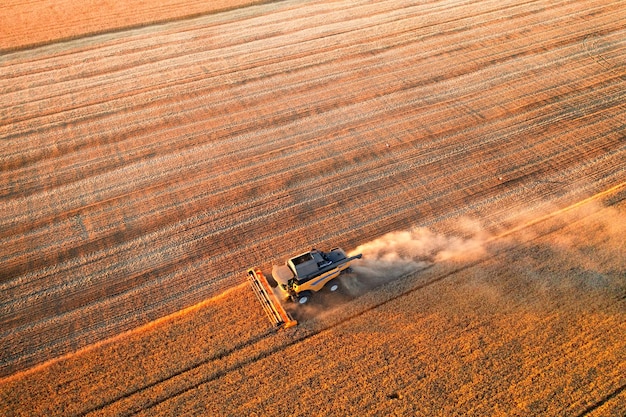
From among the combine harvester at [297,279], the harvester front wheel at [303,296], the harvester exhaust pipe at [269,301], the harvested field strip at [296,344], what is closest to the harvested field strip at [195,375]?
the harvested field strip at [296,344]

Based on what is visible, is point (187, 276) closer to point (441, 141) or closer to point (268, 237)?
point (268, 237)

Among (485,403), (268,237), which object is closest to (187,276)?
(268,237)

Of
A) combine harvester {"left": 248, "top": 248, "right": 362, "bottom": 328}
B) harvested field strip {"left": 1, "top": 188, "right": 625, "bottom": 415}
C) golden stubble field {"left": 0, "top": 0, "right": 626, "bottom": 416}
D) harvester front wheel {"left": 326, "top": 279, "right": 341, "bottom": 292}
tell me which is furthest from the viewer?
harvester front wheel {"left": 326, "top": 279, "right": 341, "bottom": 292}

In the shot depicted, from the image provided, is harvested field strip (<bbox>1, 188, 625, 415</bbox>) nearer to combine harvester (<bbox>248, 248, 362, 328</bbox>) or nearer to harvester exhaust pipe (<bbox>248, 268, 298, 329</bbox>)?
harvester exhaust pipe (<bbox>248, 268, 298, 329</bbox>)

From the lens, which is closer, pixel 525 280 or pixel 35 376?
pixel 35 376

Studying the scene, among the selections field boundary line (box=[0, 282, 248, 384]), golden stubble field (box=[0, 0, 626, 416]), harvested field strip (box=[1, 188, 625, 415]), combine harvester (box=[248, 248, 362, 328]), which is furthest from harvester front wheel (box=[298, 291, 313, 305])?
field boundary line (box=[0, 282, 248, 384])

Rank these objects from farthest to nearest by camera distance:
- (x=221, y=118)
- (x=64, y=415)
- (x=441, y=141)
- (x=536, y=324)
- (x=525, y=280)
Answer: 1. (x=221, y=118)
2. (x=441, y=141)
3. (x=525, y=280)
4. (x=536, y=324)
5. (x=64, y=415)
